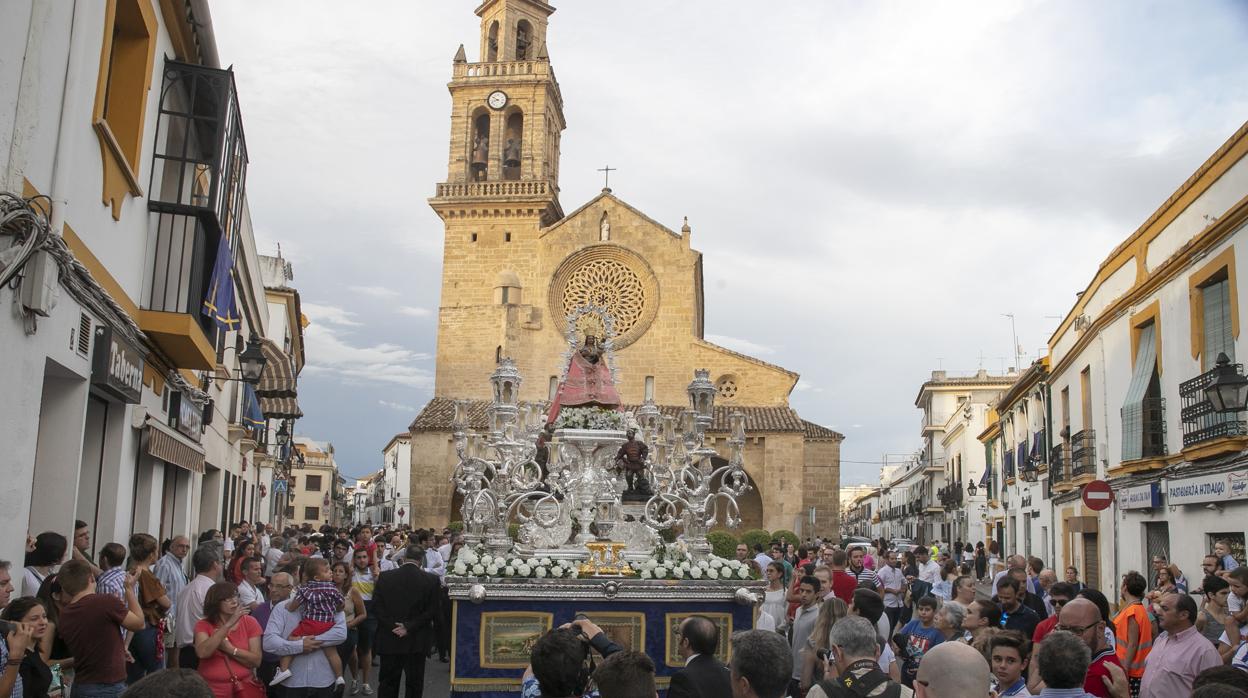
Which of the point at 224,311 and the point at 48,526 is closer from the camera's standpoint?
the point at 48,526

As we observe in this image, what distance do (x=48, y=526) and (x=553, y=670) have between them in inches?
219

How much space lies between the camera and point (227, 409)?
20062mm

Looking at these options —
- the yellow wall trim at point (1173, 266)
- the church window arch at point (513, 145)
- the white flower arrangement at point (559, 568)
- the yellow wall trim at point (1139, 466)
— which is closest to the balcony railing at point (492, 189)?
the church window arch at point (513, 145)

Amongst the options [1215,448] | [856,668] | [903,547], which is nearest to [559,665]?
[856,668]

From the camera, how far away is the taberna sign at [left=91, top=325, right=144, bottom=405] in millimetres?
8297

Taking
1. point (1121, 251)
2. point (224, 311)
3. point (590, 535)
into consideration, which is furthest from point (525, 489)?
point (1121, 251)

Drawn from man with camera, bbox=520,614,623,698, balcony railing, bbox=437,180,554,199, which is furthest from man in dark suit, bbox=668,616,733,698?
balcony railing, bbox=437,180,554,199

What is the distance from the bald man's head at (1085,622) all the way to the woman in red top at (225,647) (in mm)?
4342

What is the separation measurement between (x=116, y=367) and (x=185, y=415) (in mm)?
4598

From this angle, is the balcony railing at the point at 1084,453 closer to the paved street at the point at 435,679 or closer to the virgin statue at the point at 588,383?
the virgin statue at the point at 588,383

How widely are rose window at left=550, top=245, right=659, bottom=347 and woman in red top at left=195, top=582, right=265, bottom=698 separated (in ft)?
102

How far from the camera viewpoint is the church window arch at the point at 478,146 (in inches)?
1516

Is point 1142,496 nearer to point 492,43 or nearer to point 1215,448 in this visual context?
point 1215,448

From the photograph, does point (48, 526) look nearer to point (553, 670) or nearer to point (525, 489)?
point (525, 489)
